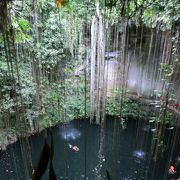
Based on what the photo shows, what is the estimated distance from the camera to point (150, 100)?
182 inches

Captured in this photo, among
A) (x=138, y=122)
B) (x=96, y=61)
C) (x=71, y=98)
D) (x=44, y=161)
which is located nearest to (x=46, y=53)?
(x=96, y=61)

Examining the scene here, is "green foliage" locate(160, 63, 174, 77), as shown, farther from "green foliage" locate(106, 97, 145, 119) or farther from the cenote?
"green foliage" locate(106, 97, 145, 119)

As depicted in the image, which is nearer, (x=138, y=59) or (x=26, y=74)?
(x=26, y=74)

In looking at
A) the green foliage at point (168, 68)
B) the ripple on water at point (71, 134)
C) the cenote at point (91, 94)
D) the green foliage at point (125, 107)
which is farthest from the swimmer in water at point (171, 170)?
the ripple on water at point (71, 134)

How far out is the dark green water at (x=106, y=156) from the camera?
10.7 feet

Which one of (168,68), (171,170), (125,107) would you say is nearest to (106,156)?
(171,170)

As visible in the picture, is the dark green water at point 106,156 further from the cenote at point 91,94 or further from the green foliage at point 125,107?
the green foliage at point 125,107

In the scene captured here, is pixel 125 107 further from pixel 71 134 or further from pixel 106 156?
pixel 106 156

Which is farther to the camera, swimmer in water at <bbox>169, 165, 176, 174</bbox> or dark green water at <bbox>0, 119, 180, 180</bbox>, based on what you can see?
dark green water at <bbox>0, 119, 180, 180</bbox>

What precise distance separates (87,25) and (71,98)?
5.43 feet

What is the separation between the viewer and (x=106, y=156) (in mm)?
3748

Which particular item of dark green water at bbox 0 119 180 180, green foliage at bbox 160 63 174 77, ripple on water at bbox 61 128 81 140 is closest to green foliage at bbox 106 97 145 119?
dark green water at bbox 0 119 180 180

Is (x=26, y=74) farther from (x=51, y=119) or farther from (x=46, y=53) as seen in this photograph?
(x=51, y=119)

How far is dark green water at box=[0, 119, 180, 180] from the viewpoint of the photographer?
3252 millimetres
